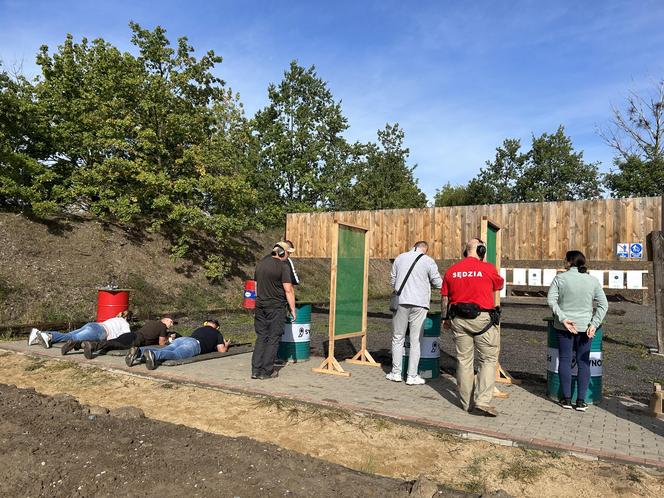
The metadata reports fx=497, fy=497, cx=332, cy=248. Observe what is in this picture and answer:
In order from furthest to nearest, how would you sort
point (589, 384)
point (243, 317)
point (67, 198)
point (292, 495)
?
point (67, 198) → point (243, 317) → point (589, 384) → point (292, 495)

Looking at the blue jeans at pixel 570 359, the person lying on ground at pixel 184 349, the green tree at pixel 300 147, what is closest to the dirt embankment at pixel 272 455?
the person lying on ground at pixel 184 349

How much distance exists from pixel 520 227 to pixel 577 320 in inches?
353

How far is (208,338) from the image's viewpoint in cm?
898

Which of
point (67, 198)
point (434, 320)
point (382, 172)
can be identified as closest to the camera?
point (434, 320)

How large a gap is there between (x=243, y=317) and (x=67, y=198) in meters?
8.37

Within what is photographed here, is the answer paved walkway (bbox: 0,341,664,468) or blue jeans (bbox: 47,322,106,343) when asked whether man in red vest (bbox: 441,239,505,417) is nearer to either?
paved walkway (bbox: 0,341,664,468)

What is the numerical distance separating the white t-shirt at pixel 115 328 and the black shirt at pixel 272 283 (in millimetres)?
3339

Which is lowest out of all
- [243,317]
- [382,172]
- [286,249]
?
[243,317]

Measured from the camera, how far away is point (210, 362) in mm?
8414

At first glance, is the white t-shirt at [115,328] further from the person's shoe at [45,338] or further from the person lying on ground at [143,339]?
the person's shoe at [45,338]

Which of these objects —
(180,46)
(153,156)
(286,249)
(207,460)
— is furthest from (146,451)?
(180,46)

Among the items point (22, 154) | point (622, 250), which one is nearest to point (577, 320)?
point (622, 250)

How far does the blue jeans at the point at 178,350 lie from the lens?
25.4 feet

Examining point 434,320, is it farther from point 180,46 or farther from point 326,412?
point 180,46
